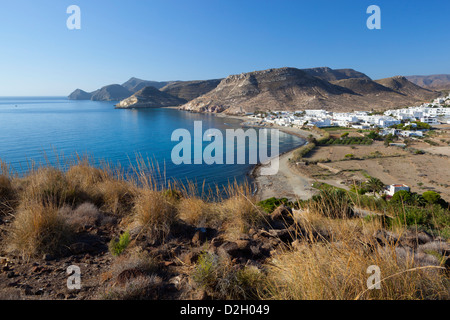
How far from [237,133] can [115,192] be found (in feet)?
173

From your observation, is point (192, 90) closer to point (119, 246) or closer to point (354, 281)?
point (119, 246)

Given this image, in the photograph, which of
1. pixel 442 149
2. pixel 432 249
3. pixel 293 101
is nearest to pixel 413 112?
pixel 442 149

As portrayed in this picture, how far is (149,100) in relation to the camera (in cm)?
13538

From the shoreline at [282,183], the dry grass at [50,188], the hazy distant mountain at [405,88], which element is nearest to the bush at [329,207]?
the dry grass at [50,188]

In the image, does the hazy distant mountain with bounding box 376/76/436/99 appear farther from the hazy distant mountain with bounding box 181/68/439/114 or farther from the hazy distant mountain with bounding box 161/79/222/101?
the hazy distant mountain with bounding box 161/79/222/101

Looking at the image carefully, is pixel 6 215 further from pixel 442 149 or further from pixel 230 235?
pixel 442 149

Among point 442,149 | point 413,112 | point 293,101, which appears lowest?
point 442,149

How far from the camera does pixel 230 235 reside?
3576 millimetres

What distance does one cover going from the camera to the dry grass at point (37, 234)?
2.91 m

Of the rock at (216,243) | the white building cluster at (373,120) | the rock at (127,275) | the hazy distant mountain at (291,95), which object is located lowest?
the rock at (216,243)

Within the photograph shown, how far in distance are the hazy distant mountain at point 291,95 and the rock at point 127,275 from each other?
3760 inches
